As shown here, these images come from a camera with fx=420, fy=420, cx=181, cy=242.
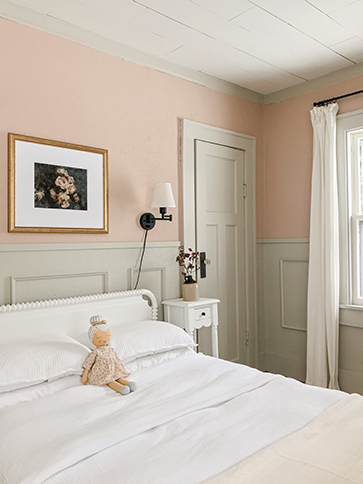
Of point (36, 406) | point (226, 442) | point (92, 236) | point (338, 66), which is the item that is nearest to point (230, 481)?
point (226, 442)

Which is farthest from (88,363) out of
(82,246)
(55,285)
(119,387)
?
(82,246)

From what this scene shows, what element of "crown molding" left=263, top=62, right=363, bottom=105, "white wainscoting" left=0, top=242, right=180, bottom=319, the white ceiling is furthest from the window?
"white wainscoting" left=0, top=242, right=180, bottom=319

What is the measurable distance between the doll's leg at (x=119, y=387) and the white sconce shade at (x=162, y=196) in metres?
1.28

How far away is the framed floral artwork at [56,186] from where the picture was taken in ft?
7.94

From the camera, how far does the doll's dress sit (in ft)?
6.70

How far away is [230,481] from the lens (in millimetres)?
1253

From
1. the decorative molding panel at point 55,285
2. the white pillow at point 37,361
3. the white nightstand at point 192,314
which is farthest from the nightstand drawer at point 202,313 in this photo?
the white pillow at point 37,361

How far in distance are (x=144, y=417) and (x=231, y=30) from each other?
236 centimetres

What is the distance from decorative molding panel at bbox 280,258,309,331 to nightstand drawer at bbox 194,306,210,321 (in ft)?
3.31

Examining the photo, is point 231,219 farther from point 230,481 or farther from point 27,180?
point 230,481

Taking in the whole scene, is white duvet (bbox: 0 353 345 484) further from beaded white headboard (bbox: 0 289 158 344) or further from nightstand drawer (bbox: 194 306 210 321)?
nightstand drawer (bbox: 194 306 210 321)

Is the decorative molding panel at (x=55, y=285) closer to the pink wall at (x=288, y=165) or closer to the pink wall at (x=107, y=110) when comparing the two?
the pink wall at (x=107, y=110)

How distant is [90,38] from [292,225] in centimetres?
221

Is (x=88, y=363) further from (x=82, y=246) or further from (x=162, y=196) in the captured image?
(x=162, y=196)
